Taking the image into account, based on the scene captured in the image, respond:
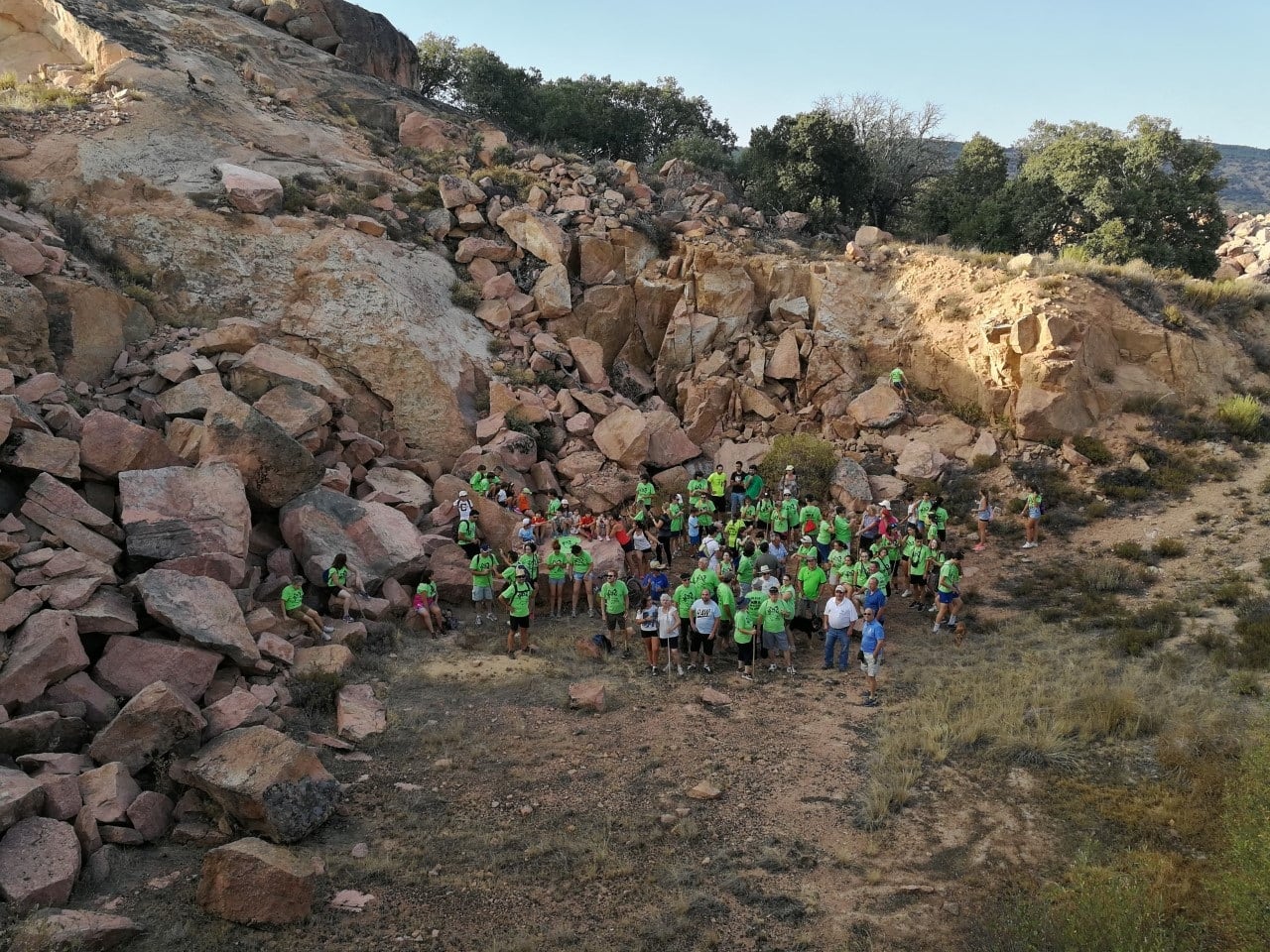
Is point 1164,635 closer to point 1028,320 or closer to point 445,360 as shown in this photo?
point 1028,320

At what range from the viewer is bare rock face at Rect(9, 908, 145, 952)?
616 cm

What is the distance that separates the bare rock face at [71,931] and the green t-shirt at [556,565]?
8.67 m

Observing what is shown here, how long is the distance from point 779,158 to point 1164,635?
21.1m

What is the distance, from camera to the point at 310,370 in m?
17.1

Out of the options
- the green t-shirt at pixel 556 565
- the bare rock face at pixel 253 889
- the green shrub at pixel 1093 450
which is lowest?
the bare rock face at pixel 253 889

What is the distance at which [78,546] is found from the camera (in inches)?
427

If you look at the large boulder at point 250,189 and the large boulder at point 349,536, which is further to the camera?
the large boulder at point 250,189

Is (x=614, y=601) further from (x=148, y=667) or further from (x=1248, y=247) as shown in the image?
(x=1248, y=247)

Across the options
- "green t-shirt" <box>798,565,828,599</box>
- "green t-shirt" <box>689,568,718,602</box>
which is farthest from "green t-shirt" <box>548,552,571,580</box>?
"green t-shirt" <box>798,565,828,599</box>

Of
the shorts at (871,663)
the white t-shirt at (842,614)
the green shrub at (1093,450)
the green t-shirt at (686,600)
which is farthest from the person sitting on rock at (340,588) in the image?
the green shrub at (1093,450)

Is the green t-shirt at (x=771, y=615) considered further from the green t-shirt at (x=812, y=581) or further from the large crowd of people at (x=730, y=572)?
the green t-shirt at (x=812, y=581)

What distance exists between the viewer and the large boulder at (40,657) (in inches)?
344

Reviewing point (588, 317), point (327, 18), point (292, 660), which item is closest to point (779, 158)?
point (588, 317)

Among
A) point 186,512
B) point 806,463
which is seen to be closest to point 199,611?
point 186,512
